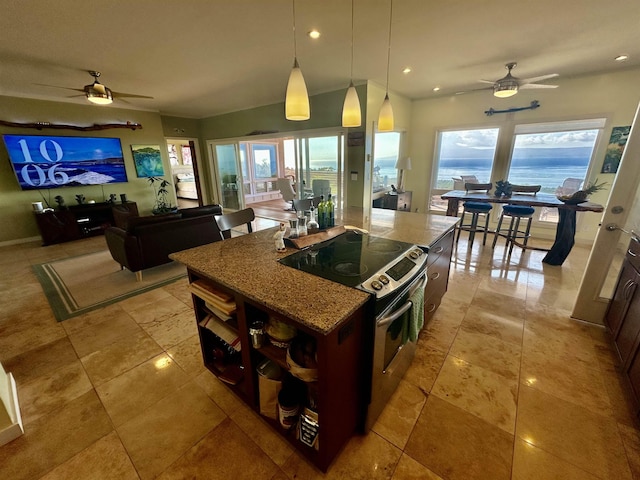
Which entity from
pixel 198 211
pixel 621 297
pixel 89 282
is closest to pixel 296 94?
pixel 198 211

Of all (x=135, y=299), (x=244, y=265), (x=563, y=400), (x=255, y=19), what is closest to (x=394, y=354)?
(x=244, y=265)

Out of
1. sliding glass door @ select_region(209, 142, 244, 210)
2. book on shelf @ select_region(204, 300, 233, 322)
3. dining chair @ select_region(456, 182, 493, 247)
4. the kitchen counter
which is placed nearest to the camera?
the kitchen counter

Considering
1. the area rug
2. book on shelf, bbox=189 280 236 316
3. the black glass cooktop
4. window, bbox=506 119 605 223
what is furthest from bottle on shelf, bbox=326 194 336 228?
window, bbox=506 119 605 223

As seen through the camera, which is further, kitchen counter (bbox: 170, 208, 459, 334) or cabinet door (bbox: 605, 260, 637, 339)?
cabinet door (bbox: 605, 260, 637, 339)

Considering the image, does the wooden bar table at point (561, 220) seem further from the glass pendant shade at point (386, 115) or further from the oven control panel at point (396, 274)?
the oven control panel at point (396, 274)

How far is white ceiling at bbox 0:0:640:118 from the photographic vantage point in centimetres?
219

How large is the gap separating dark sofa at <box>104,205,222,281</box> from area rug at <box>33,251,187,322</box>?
0.66ft

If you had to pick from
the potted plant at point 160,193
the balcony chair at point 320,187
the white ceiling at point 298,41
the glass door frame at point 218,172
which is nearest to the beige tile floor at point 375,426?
the white ceiling at point 298,41

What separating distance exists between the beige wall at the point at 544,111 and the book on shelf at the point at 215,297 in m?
5.55

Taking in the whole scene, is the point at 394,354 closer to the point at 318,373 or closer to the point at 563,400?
the point at 318,373

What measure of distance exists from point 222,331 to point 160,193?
20.8ft

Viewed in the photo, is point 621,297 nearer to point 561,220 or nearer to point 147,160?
point 561,220

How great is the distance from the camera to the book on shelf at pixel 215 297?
1.36 metres

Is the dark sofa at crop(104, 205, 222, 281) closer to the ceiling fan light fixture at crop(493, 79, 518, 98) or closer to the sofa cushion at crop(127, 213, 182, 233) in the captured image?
the sofa cushion at crop(127, 213, 182, 233)
